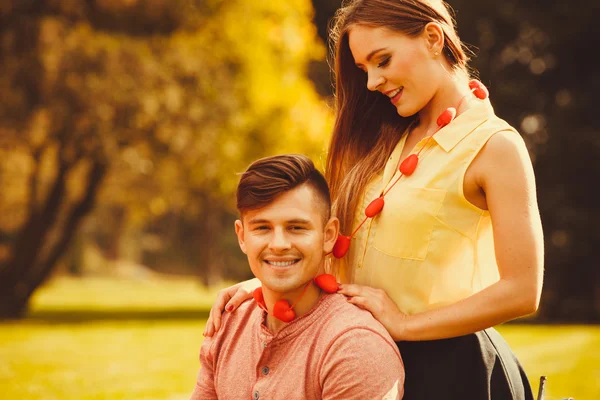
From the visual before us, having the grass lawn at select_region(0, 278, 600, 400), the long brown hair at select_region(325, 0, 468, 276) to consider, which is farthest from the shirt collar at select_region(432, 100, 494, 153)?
the grass lawn at select_region(0, 278, 600, 400)

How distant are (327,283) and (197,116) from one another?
46.7 ft

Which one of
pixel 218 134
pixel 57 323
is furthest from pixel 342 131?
pixel 57 323

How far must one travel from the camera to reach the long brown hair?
2801 mm

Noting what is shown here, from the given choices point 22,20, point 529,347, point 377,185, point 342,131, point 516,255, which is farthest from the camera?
point 22,20

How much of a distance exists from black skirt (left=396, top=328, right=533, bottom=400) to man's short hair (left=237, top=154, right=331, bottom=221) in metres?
0.59

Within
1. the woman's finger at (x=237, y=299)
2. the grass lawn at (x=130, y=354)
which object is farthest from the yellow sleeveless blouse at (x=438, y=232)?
the grass lawn at (x=130, y=354)

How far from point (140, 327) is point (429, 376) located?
14.6 meters

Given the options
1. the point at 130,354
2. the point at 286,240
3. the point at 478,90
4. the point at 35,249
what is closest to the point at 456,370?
the point at 286,240

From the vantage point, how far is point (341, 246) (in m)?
2.83

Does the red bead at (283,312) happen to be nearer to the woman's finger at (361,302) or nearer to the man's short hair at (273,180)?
the woman's finger at (361,302)

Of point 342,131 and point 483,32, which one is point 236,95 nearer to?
point 483,32

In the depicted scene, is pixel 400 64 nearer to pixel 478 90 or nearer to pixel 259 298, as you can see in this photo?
pixel 478 90

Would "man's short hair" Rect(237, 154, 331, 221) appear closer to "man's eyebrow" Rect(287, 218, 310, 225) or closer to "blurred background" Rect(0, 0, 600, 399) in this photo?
"man's eyebrow" Rect(287, 218, 310, 225)

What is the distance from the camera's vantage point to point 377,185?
9.77ft
